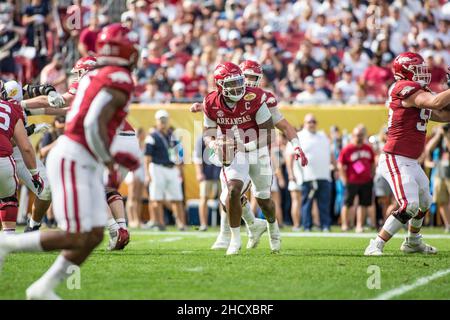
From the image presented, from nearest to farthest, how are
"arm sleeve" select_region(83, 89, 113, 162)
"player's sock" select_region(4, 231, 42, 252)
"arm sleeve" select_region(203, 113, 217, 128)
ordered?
1. "arm sleeve" select_region(83, 89, 113, 162)
2. "player's sock" select_region(4, 231, 42, 252)
3. "arm sleeve" select_region(203, 113, 217, 128)

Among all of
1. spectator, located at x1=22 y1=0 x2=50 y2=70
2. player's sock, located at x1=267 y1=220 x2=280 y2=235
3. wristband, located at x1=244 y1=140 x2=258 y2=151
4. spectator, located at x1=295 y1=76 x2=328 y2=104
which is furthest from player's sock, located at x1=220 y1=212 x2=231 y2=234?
spectator, located at x1=22 y1=0 x2=50 y2=70

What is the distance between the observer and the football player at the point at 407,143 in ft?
27.1

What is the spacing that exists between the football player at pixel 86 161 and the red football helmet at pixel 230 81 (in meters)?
2.57

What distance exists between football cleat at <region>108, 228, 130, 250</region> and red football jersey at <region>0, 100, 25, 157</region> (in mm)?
1357

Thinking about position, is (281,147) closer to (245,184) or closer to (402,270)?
(245,184)

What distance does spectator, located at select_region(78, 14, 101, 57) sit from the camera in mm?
16141

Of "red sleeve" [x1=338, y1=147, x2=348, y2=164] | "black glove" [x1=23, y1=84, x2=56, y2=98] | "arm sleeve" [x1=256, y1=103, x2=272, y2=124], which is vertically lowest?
"red sleeve" [x1=338, y1=147, x2=348, y2=164]

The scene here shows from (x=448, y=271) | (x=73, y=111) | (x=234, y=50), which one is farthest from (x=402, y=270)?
(x=234, y=50)

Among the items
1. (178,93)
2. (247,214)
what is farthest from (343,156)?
(247,214)

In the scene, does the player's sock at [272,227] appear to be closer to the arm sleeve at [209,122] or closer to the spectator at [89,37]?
the arm sleeve at [209,122]

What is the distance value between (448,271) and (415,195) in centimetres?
114

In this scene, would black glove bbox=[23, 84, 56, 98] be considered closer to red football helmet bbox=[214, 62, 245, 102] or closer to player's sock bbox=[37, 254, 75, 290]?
red football helmet bbox=[214, 62, 245, 102]

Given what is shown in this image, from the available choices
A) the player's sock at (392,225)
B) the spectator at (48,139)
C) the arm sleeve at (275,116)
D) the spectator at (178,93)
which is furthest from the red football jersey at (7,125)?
the spectator at (178,93)

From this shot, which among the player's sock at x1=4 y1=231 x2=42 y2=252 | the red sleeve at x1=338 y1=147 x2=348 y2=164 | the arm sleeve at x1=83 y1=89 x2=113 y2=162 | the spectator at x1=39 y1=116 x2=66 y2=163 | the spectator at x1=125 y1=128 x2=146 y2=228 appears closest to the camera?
the arm sleeve at x1=83 y1=89 x2=113 y2=162
